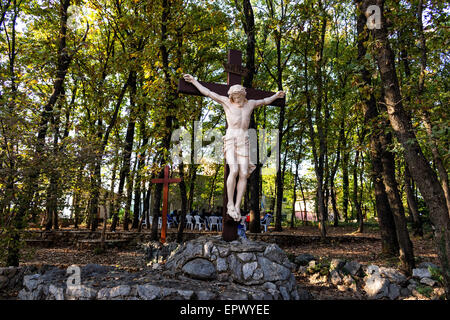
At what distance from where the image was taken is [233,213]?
4754 mm

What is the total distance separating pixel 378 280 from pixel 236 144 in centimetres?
345

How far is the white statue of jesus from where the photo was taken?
4.83m

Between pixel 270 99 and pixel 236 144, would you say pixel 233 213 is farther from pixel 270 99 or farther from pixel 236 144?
pixel 270 99

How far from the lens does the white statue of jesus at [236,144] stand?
15.8ft

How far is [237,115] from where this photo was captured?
494cm

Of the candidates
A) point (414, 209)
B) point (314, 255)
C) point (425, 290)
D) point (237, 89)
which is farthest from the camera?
point (414, 209)

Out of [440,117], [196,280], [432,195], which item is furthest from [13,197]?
[440,117]

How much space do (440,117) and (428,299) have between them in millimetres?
3052

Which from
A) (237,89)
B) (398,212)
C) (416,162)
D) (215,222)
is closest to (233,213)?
(237,89)

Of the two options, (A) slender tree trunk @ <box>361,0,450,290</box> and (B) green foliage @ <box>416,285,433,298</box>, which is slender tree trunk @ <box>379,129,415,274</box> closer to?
(B) green foliage @ <box>416,285,433,298</box>

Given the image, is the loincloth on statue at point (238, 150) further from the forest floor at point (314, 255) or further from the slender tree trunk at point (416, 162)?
the forest floor at point (314, 255)

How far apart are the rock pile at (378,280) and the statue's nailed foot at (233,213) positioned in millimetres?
2549

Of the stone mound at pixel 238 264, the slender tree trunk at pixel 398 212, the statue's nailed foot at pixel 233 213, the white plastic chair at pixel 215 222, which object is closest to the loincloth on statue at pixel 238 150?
the statue's nailed foot at pixel 233 213
